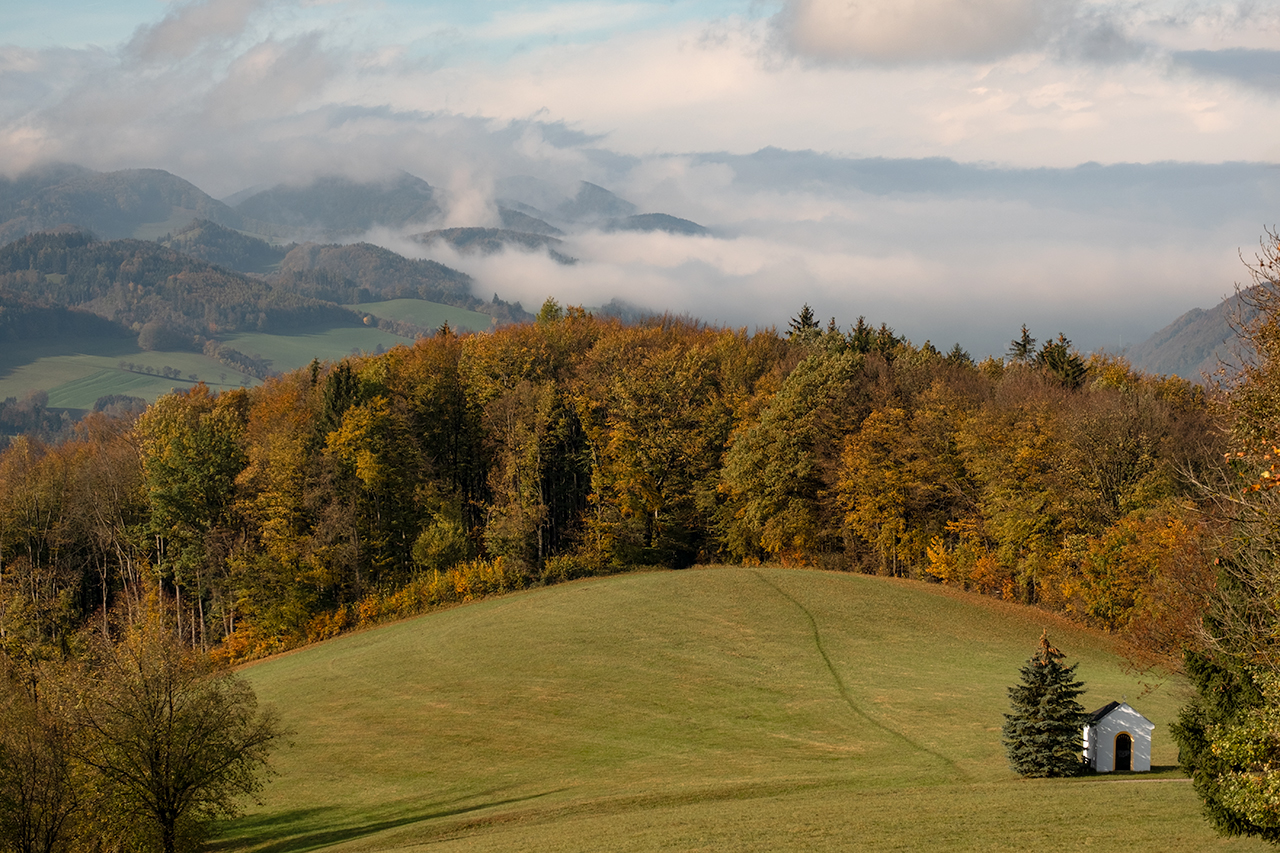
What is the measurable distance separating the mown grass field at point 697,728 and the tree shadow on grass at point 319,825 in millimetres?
135

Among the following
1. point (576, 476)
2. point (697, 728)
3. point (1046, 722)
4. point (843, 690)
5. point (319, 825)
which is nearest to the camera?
point (1046, 722)

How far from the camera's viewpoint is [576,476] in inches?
3558

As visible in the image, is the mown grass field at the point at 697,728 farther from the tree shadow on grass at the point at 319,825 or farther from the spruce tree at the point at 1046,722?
the spruce tree at the point at 1046,722

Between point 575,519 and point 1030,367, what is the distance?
41696mm

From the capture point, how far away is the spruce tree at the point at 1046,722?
32.6m

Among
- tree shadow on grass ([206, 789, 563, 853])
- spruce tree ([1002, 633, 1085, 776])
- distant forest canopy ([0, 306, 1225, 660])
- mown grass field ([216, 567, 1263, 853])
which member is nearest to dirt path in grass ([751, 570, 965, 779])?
mown grass field ([216, 567, 1263, 853])

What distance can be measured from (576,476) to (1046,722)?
61.2 meters

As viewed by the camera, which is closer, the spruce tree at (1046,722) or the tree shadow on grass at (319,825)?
the tree shadow on grass at (319,825)

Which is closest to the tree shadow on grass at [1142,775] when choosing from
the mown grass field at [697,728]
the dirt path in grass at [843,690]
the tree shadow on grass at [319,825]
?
the mown grass field at [697,728]

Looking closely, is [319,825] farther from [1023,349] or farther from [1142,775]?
[1023,349]

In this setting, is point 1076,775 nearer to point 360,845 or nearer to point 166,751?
point 360,845

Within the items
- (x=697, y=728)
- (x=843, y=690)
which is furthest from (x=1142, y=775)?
(x=697, y=728)

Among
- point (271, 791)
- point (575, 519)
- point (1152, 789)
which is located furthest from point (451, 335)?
point (1152, 789)

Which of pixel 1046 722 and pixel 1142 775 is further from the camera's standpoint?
pixel 1142 775
